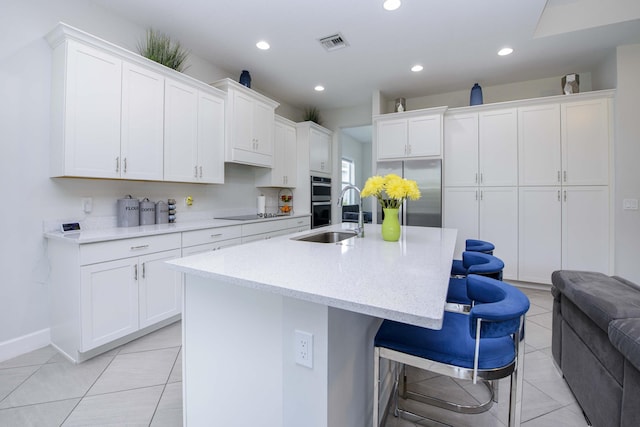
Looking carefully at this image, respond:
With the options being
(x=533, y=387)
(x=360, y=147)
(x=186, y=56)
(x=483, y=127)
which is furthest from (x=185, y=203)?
(x=360, y=147)

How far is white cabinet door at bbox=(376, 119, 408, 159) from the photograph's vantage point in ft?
14.2

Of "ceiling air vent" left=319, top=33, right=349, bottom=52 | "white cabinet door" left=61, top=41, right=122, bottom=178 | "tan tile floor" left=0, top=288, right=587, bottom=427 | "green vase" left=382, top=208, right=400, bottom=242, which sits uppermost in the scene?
"ceiling air vent" left=319, top=33, right=349, bottom=52

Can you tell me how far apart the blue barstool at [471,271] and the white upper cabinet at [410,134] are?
2.51 metres

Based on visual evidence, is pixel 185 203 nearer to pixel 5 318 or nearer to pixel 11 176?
pixel 11 176

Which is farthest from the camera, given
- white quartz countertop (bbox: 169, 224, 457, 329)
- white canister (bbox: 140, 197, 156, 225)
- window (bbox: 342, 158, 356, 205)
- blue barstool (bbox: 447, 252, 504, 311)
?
window (bbox: 342, 158, 356, 205)

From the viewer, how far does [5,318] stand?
207 centimetres

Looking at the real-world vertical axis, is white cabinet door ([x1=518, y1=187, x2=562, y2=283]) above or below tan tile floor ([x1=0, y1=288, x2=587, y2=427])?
above

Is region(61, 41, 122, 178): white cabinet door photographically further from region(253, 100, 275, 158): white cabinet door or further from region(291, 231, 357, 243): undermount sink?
region(291, 231, 357, 243): undermount sink

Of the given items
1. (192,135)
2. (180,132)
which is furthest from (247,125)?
(180,132)

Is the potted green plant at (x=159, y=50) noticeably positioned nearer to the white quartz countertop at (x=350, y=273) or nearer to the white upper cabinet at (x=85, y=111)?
the white upper cabinet at (x=85, y=111)

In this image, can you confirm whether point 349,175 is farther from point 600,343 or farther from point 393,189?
point 600,343

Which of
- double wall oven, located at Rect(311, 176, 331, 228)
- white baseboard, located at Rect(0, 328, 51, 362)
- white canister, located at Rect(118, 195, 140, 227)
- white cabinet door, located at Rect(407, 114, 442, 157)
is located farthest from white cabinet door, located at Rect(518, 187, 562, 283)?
white baseboard, located at Rect(0, 328, 51, 362)

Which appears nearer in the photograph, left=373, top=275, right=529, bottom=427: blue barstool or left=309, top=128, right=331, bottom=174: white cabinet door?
left=373, top=275, right=529, bottom=427: blue barstool

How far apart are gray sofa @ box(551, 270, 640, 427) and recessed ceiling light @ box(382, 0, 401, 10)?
2496mm
